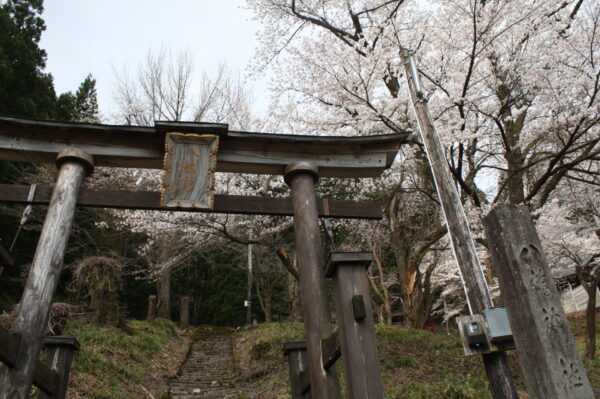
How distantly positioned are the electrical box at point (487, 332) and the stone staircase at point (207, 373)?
482cm

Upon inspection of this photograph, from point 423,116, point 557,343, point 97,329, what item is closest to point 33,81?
point 97,329

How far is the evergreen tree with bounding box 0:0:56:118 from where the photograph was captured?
46.1 feet

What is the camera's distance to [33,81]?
51.6 ft

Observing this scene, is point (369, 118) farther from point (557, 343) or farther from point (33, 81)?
point (33, 81)

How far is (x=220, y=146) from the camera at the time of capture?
15.1ft

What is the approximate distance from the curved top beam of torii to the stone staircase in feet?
15.5

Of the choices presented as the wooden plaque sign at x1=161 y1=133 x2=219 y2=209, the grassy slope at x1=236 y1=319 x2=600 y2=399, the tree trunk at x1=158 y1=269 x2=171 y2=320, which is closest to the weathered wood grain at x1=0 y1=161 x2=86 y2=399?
the wooden plaque sign at x1=161 y1=133 x2=219 y2=209

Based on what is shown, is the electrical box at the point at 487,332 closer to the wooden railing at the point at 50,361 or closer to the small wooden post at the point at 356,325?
the small wooden post at the point at 356,325

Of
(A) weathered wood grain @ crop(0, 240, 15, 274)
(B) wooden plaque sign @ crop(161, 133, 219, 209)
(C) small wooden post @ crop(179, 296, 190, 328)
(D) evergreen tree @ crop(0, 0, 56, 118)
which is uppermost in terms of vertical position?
(D) evergreen tree @ crop(0, 0, 56, 118)

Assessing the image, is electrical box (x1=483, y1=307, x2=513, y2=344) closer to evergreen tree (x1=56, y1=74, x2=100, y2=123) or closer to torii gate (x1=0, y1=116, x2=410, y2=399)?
torii gate (x1=0, y1=116, x2=410, y2=399)

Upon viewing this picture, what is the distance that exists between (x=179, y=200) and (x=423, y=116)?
11.2ft

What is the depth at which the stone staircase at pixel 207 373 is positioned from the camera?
740 centimetres

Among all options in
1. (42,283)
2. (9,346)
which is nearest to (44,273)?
(42,283)

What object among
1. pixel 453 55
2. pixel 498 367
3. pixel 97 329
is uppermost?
pixel 453 55
